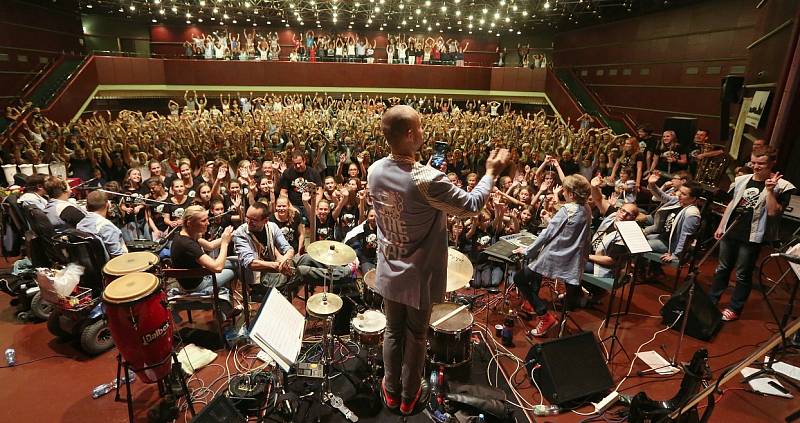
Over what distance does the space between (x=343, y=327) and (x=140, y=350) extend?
71.6 inches

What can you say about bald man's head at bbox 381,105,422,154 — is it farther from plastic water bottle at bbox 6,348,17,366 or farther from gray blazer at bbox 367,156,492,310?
plastic water bottle at bbox 6,348,17,366

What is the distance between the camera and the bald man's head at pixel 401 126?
2.05 metres

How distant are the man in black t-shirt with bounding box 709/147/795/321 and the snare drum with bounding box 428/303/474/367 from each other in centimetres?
274

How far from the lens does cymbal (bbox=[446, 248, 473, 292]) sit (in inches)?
130

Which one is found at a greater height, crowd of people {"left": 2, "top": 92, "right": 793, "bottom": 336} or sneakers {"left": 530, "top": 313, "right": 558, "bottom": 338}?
crowd of people {"left": 2, "top": 92, "right": 793, "bottom": 336}

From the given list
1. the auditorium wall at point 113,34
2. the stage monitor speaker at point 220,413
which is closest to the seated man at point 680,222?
the stage monitor speaker at point 220,413

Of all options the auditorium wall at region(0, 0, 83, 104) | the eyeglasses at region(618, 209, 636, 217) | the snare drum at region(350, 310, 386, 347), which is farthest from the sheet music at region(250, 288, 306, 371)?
the auditorium wall at region(0, 0, 83, 104)

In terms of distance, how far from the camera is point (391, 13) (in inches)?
705

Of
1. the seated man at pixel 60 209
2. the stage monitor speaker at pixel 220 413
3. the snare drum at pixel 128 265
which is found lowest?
the stage monitor speaker at pixel 220 413

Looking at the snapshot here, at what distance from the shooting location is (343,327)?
4.11 metres

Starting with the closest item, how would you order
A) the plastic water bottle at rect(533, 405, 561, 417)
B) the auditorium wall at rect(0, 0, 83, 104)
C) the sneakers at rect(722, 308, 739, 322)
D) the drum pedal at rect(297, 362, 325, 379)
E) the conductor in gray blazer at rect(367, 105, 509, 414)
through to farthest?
the conductor in gray blazer at rect(367, 105, 509, 414), the drum pedal at rect(297, 362, 325, 379), the plastic water bottle at rect(533, 405, 561, 417), the sneakers at rect(722, 308, 739, 322), the auditorium wall at rect(0, 0, 83, 104)

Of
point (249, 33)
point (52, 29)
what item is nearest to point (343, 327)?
point (52, 29)

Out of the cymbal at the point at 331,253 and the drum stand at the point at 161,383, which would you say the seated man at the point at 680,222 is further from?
the drum stand at the point at 161,383

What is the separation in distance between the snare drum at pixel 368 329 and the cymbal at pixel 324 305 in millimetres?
325
